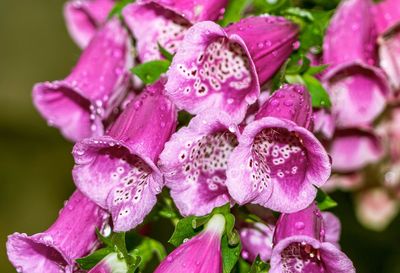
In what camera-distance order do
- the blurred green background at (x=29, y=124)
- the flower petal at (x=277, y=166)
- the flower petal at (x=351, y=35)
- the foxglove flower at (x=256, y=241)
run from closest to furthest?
the flower petal at (x=277, y=166), the foxglove flower at (x=256, y=241), the flower petal at (x=351, y=35), the blurred green background at (x=29, y=124)

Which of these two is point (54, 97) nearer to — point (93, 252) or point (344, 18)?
point (93, 252)

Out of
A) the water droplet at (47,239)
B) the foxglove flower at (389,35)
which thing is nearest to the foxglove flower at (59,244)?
the water droplet at (47,239)

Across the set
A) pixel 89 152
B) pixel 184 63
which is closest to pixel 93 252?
pixel 89 152

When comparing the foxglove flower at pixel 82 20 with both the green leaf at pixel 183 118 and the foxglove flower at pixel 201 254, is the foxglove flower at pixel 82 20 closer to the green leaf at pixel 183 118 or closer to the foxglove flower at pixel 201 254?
the green leaf at pixel 183 118

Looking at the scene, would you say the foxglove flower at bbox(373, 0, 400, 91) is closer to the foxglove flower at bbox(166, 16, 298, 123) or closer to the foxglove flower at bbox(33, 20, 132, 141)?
the foxglove flower at bbox(166, 16, 298, 123)

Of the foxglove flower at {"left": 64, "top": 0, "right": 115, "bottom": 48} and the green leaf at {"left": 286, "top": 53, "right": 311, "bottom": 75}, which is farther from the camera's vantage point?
the foxglove flower at {"left": 64, "top": 0, "right": 115, "bottom": 48}

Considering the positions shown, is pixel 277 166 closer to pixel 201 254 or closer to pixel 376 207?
pixel 201 254

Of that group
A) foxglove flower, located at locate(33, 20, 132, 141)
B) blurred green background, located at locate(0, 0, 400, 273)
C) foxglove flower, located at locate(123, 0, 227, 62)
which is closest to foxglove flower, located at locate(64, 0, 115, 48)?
foxglove flower, located at locate(33, 20, 132, 141)
